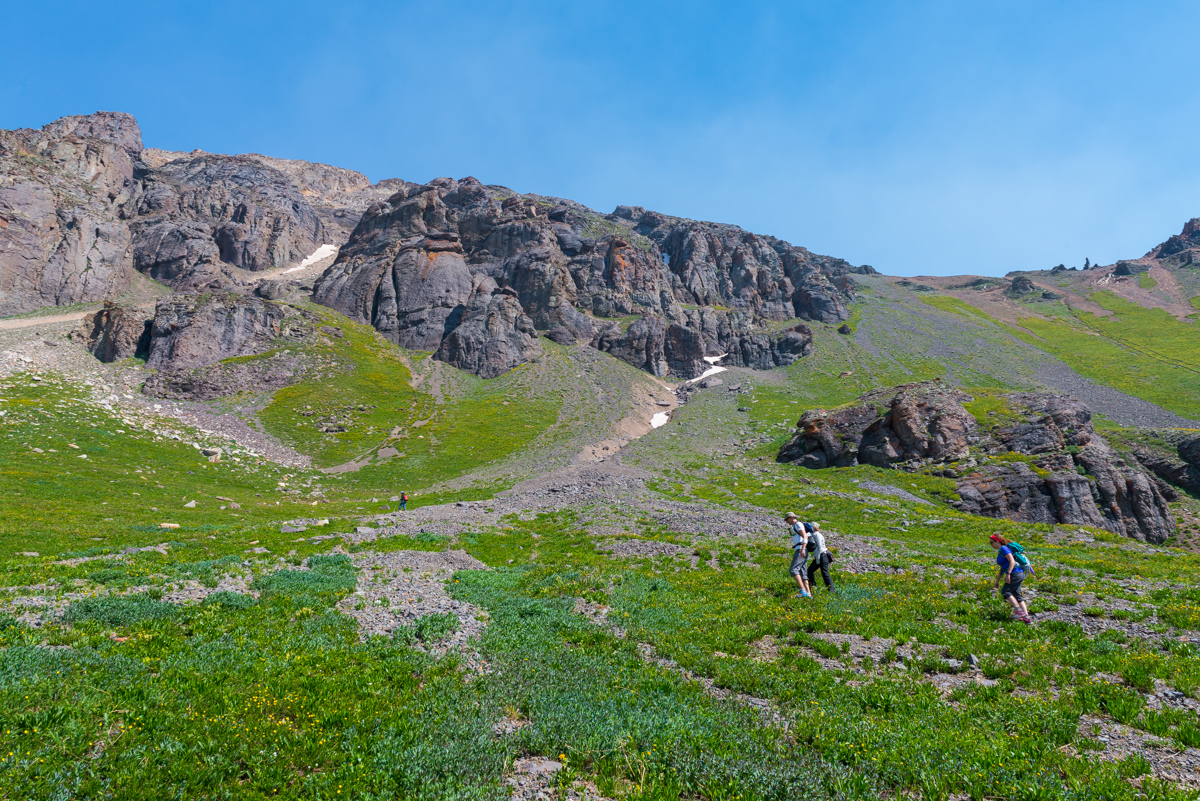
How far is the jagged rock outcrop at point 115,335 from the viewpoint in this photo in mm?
82938

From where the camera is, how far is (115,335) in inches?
3275

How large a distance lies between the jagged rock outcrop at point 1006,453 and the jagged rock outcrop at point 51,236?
166 m

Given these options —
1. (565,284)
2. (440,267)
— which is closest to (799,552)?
(565,284)

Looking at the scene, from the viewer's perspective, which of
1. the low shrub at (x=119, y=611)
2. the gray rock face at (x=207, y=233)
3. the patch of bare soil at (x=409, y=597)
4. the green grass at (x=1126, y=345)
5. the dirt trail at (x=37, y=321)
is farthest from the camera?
the gray rock face at (x=207, y=233)

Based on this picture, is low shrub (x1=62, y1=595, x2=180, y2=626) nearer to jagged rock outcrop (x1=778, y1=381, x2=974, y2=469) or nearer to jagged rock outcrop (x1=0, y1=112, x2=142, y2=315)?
jagged rock outcrop (x1=778, y1=381, x2=974, y2=469)

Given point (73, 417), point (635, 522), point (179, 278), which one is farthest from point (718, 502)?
point (179, 278)

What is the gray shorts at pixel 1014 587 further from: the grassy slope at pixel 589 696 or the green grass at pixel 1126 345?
the green grass at pixel 1126 345

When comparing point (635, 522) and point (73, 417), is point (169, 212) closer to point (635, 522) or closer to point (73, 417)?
point (73, 417)

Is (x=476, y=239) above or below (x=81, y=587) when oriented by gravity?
above

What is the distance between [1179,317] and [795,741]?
245 metres

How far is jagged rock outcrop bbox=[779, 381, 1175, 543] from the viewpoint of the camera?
3575 centimetres

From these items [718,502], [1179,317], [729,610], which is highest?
[1179,317]

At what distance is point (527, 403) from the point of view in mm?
90938

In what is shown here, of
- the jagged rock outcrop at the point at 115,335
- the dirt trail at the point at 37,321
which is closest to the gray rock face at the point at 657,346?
the jagged rock outcrop at the point at 115,335
